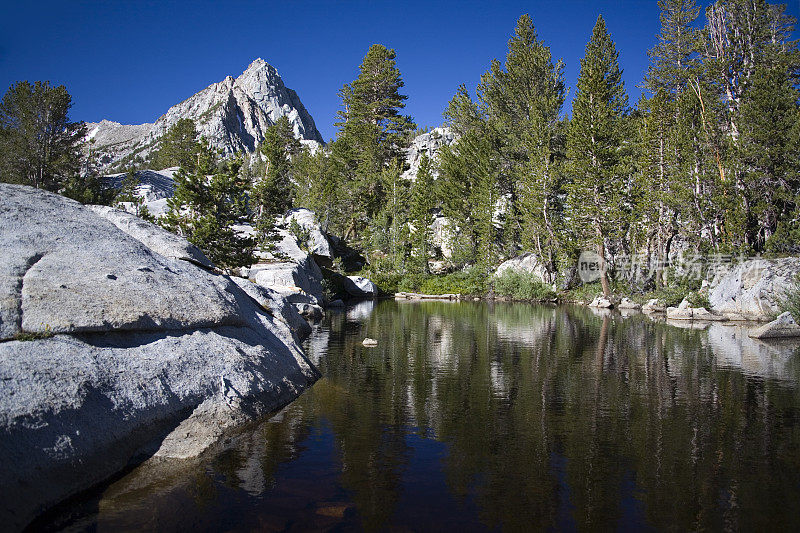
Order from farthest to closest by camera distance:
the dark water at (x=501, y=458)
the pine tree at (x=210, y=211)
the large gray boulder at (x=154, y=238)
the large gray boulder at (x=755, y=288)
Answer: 1. the pine tree at (x=210, y=211)
2. the large gray boulder at (x=755, y=288)
3. the large gray boulder at (x=154, y=238)
4. the dark water at (x=501, y=458)

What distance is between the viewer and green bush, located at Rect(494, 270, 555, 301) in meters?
45.2

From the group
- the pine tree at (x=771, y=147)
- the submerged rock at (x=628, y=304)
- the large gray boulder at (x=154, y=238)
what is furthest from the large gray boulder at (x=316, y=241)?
the large gray boulder at (x=154, y=238)

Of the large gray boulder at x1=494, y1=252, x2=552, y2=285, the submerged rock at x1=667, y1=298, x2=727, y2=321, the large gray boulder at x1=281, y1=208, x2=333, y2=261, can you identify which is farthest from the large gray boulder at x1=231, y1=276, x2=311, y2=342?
the large gray boulder at x1=494, y1=252, x2=552, y2=285

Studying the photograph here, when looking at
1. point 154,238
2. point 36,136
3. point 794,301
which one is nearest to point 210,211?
point 154,238

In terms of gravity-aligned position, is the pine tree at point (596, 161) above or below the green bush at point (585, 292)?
above

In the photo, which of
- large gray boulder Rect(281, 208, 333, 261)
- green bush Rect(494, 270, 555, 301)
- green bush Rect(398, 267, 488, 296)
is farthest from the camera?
green bush Rect(398, 267, 488, 296)

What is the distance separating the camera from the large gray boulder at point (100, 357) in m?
5.51

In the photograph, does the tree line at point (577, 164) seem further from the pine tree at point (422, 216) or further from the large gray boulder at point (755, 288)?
the large gray boulder at point (755, 288)

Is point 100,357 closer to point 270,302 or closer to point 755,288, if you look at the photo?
point 270,302

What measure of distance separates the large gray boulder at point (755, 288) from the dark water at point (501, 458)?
532 inches

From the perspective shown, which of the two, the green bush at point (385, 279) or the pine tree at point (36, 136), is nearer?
the pine tree at point (36, 136)

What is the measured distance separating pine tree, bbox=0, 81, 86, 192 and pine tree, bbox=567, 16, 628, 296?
140 feet

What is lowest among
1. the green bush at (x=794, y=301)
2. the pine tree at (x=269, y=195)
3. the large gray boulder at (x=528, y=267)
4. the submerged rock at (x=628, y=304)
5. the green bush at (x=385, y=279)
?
the submerged rock at (x=628, y=304)

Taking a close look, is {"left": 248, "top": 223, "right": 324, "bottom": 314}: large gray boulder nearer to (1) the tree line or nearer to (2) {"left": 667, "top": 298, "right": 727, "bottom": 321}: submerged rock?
(1) the tree line
